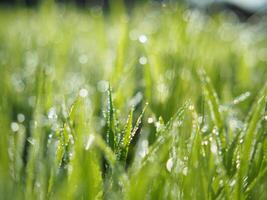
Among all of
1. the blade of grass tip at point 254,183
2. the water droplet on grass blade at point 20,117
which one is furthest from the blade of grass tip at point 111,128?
the water droplet on grass blade at point 20,117

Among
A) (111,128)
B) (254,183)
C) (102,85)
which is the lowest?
(254,183)

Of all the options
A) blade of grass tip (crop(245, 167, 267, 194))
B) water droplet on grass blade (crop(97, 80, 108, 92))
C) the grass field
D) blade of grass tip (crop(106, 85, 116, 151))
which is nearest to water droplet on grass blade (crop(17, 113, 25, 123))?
the grass field

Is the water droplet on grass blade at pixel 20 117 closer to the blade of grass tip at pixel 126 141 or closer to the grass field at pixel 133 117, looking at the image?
the grass field at pixel 133 117

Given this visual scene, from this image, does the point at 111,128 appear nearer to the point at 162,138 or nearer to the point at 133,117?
the point at 162,138

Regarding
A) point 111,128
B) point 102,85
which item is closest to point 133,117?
point 102,85

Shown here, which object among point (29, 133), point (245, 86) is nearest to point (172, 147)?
point (29, 133)

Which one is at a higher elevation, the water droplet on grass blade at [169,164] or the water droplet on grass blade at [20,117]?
the water droplet on grass blade at [20,117]

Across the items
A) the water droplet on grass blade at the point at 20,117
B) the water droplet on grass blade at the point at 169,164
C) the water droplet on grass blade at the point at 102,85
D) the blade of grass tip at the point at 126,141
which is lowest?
the water droplet on grass blade at the point at 169,164

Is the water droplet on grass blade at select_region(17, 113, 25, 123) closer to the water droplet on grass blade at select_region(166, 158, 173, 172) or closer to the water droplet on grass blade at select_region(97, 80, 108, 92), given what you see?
the water droplet on grass blade at select_region(97, 80, 108, 92)
